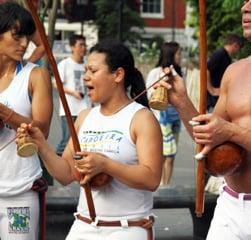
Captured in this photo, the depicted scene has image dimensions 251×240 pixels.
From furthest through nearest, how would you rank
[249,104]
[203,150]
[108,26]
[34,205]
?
[108,26] → [34,205] → [249,104] → [203,150]

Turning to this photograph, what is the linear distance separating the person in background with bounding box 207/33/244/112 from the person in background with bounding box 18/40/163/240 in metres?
4.28

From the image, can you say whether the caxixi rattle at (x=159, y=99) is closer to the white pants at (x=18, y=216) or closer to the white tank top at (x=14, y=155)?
the white tank top at (x=14, y=155)

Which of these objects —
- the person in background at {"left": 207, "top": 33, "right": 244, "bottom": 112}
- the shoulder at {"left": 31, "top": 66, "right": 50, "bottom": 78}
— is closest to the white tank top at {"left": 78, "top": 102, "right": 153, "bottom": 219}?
the shoulder at {"left": 31, "top": 66, "right": 50, "bottom": 78}

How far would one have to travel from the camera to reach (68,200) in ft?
20.7

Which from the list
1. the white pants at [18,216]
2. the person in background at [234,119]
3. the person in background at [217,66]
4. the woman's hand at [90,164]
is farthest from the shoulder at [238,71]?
the person in background at [217,66]

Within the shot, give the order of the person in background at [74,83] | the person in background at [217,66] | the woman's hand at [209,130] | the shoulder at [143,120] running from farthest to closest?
the person in background at [74,83], the person in background at [217,66], the shoulder at [143,120], the woman's hand at [209,130]

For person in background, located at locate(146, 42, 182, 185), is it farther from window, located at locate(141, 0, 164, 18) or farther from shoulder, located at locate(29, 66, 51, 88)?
window, located at locate(141, 0, 164, 18)

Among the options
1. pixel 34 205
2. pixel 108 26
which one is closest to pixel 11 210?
pixel 34 205

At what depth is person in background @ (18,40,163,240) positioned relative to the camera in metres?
3.42

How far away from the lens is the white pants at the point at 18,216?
3869 mm

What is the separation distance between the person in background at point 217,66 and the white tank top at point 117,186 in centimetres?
439

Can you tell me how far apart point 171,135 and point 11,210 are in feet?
15.2

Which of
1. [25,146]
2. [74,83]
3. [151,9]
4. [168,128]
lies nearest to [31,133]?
[25,146]

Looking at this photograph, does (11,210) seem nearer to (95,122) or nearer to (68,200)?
(95,122)
